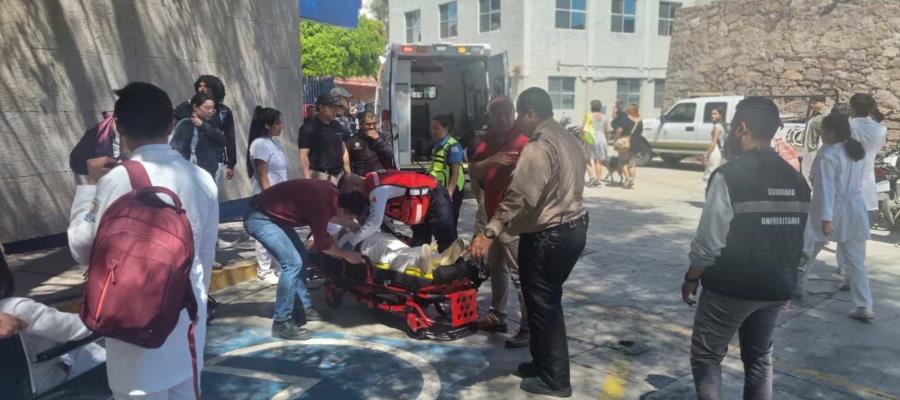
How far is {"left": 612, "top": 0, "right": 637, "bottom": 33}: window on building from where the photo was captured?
27.4 metres

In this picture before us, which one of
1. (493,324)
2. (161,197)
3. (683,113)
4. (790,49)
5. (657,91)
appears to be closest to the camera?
(161,197)

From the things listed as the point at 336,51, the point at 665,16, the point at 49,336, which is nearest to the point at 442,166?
the point at 49,336

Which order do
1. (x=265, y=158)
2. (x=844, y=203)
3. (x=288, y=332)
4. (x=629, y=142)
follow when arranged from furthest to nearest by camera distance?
(x=629, y=142)
(x=265, y=158)
(x=844, y=203)
(x=288, y=332)

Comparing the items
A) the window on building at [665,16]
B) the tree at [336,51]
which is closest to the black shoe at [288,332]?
the window on building at [665,16]

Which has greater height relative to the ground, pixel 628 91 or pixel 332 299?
pixel 628 91

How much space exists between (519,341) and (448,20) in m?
25.6

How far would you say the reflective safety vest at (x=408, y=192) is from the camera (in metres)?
5.21

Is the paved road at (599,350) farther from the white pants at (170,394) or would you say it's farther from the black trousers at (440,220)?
the white pants at (170,394)

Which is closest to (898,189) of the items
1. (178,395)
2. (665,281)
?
(665,281)

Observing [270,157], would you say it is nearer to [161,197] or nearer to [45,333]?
[45,333]

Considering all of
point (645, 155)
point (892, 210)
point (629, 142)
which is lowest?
point (645, 155)

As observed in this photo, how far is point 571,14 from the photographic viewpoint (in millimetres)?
26297

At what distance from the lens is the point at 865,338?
494 cm

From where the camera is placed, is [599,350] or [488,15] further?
[488,15]
